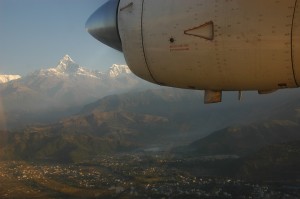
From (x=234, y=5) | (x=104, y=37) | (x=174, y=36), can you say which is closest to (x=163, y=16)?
(x=174, y=36)

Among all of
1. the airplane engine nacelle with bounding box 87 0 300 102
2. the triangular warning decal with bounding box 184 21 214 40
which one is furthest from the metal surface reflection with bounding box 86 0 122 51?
the triangular warning decal with bounding box 184 21 214 40

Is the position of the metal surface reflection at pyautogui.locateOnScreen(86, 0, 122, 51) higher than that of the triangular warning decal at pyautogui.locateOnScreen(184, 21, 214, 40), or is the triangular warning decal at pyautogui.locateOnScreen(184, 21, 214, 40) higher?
the metal surface reflection at pyautogui.locateOnScreen(86, 0, 122, 51)

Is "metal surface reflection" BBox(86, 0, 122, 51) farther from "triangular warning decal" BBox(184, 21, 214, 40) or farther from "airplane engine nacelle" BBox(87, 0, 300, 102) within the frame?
"triangular warning decal" BBox(184, 21, 214, 40)

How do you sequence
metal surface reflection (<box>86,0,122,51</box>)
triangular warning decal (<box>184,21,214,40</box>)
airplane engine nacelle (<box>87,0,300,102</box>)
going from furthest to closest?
metal surface reflection (<box>86,0,122,51</box>) < triangular warning decal (<box>184,21,214,40</box>) < airplane engine nacelle (<box>87,0,300,102</box>)

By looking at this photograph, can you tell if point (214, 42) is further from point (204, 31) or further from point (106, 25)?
point (106, 25)

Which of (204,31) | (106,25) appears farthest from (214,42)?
(106,25)

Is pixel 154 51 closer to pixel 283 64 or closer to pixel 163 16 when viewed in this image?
pixel 163 16

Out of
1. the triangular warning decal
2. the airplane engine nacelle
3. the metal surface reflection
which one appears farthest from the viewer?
the metal surface reflection
